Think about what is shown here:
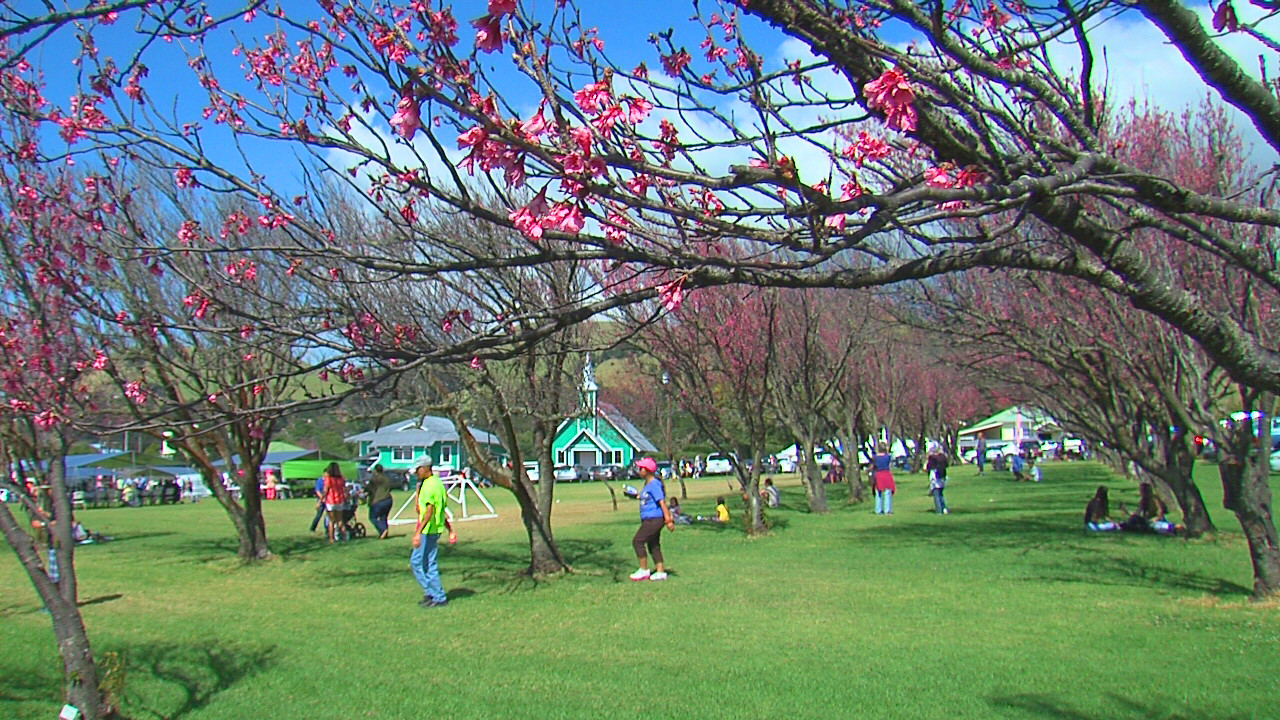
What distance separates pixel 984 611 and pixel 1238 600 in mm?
2797

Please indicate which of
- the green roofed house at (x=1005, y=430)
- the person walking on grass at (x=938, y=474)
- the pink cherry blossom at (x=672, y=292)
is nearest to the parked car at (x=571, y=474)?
the green roofed house at (x=1005, y=430)

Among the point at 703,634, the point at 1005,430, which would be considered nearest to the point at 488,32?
the point at 703,634

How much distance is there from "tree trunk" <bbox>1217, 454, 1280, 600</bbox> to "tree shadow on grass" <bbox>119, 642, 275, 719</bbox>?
32.4ft

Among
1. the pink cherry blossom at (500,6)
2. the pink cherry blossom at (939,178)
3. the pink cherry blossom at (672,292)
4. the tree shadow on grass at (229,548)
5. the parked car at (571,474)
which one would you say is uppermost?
the pink cherry blossom at (500,6)

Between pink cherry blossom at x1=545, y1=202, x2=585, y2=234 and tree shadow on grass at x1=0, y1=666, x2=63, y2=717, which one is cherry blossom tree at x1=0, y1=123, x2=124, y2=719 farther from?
pink cherry blossom at x1=545, y1=202, x2=585, y2=234

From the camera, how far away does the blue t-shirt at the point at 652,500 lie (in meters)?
13.2

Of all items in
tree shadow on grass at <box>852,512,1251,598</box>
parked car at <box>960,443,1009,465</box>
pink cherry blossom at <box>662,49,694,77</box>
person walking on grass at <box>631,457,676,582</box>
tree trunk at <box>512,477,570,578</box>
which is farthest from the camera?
parked car at <box>960,443,1009,465</box>

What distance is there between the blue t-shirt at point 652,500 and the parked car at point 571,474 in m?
47.8

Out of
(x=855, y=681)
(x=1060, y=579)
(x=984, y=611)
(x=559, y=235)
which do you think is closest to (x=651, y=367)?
(x=1060, y=579)

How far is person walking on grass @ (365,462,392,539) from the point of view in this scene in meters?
20.7

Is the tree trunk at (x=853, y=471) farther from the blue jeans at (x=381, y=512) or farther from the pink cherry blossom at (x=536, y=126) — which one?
Answer: the pink cherry blossom at (x=536, y=126)

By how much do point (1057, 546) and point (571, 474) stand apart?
157ft

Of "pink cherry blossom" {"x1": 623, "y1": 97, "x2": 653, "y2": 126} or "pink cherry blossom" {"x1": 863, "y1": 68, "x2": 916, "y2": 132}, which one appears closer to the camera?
"pink cherry blossom" {"x1": 863, "y1": 68, "x2": 916, "y2": 132}

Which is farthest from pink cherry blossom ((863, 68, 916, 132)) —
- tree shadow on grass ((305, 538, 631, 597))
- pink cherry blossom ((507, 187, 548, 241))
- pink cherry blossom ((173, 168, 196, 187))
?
tree shadow on grass ((305, 538, 631, 597))
